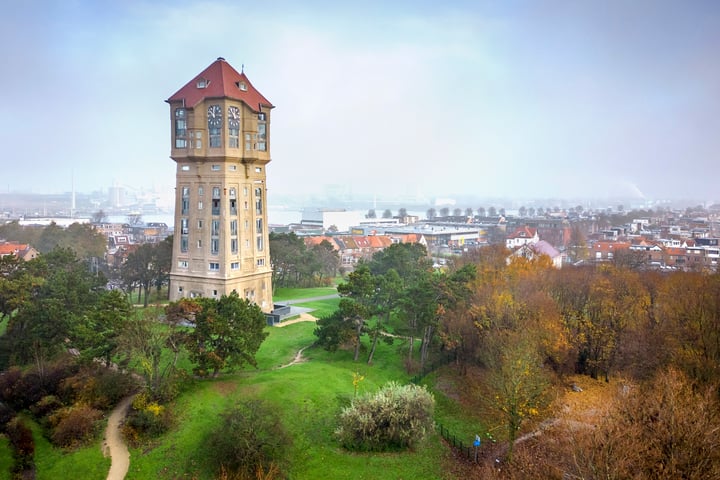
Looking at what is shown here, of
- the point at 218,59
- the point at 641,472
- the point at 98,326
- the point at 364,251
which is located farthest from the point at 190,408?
the point at 364,251

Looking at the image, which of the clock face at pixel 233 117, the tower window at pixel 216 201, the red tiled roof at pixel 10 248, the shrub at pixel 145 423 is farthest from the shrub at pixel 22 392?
the red tiled roof at pixel 10 248

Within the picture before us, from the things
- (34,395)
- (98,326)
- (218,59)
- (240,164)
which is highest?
(218,59)

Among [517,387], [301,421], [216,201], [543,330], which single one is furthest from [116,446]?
[543,330]

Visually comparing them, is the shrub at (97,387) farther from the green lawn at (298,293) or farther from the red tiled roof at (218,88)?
the green lawn at (298,293)

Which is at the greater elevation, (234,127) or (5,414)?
(234,127)

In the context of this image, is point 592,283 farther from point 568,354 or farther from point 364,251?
point 364,251

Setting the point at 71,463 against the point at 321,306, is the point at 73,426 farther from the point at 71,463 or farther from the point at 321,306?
the point at 321,306
